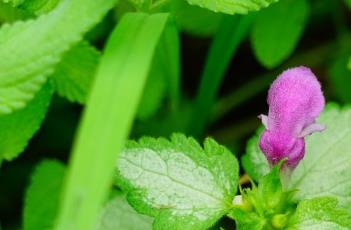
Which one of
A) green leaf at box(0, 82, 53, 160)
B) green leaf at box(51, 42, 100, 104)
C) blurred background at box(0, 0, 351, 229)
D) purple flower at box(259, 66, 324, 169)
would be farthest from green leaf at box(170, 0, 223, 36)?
purple flower at box(259, 66, 324, 169)

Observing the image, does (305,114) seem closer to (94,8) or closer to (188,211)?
(188,211)

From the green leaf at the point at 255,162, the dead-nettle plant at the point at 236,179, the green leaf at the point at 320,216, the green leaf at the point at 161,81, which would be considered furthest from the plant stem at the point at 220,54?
the green leaf at the point at 320,216

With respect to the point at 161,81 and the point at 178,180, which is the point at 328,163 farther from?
the point at 161,81

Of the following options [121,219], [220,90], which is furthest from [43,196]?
[220,90]

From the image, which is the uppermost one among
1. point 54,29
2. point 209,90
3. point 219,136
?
point 54,29

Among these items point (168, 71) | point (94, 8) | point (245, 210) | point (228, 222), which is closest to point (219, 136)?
point (228, 222)

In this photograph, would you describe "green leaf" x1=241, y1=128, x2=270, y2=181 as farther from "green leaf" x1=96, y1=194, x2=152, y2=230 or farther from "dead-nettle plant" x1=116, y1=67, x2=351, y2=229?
"green leaf" x1=96, y1=194, x2=152, y2=230
